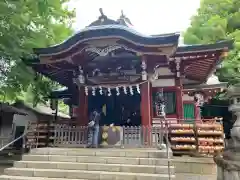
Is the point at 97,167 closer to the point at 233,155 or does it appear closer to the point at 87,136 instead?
the point at 87,136

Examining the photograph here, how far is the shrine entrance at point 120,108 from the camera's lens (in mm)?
13375

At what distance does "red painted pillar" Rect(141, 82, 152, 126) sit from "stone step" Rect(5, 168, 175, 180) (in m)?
3.60

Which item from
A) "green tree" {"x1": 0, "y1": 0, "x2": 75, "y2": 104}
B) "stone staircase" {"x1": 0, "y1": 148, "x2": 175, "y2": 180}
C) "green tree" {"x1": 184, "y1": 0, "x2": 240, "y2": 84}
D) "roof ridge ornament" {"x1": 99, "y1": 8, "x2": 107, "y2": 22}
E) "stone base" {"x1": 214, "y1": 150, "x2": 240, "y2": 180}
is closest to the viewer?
"stone base" {"x1": 214, "y1": 150, "x2": 240, "y2": 180}

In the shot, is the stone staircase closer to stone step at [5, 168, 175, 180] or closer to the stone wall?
stone step at [5, 168, 175, 180]

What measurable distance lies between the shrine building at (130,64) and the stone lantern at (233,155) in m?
3.89

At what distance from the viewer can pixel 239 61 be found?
1479 cm

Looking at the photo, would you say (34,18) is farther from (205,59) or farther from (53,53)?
(205,59)

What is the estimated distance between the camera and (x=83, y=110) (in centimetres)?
1138

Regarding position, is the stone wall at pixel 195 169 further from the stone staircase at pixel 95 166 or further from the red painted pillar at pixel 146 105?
the red painted pillar at pixel 146 105

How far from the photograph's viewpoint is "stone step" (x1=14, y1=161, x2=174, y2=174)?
700cm

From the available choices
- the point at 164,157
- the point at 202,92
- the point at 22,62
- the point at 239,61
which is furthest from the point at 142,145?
the point at 239,61

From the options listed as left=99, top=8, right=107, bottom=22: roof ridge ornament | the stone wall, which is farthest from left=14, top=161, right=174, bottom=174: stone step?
left=99, top=8, right=107, bottom=22: roof ridge ornament

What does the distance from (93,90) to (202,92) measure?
610 cm

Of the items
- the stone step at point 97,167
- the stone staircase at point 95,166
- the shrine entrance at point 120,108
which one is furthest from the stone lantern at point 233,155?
the shrine entrance at point 120,108
